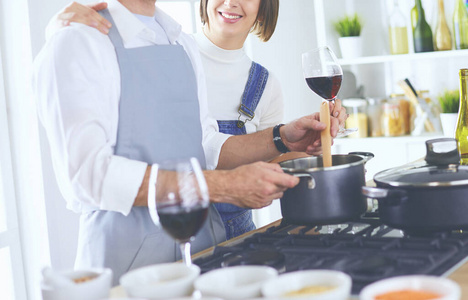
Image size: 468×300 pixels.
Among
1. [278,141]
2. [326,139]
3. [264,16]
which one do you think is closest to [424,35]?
[264,16]

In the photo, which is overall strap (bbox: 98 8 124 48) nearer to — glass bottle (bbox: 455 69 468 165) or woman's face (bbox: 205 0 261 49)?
woman's face (bbox: 205 0 261 49)

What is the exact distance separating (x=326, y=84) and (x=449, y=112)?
6.34 feet

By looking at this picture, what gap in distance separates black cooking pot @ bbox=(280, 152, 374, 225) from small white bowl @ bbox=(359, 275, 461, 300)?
0.48 metres

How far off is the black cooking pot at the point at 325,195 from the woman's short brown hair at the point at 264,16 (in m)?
1.19

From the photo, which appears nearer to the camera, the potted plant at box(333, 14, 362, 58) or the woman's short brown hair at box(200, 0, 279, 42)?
the woman's short brown hair at box(200, 0, 279, 42)

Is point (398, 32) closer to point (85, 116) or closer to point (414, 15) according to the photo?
point (414, 15)

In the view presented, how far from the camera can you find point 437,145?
1576 millimetres

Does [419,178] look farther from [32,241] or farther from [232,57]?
[32,241]

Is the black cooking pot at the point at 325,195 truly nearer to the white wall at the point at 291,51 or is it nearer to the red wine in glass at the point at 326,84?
the red wine in glass at the point at 326,84

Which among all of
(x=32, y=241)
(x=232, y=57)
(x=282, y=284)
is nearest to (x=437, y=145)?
(x=282, y=284)

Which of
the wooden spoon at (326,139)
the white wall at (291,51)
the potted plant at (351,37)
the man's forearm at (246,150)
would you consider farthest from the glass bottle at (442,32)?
the wooden spoon at (326,139)

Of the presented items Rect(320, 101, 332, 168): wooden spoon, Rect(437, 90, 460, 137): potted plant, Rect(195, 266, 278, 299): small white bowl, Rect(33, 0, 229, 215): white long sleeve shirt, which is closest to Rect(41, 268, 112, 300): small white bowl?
Rect(195, 266, 278, 299): small white bowl

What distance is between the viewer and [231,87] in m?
2.37

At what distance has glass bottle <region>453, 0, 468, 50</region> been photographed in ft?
11.6
